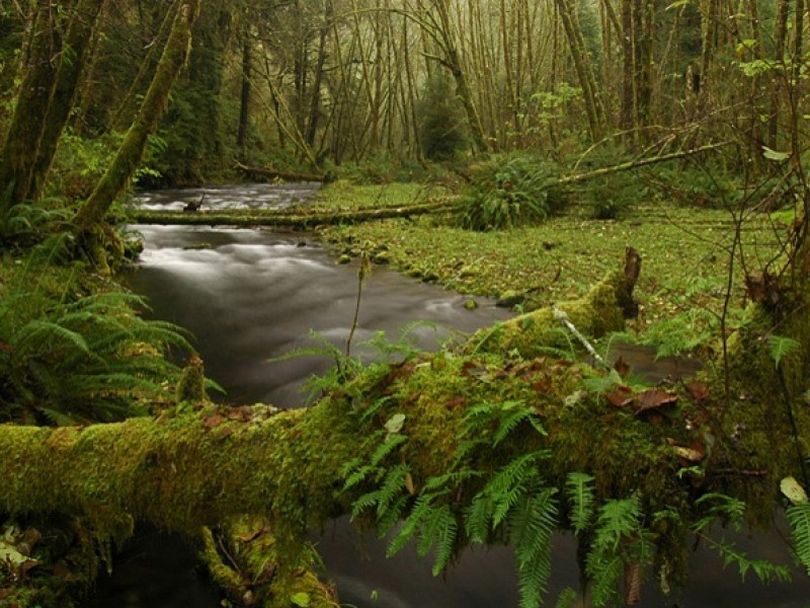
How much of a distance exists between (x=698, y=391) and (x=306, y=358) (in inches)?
200

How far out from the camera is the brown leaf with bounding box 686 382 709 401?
89.1 inches

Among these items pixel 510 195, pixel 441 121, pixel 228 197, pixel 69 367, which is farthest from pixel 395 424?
pixel 441 121

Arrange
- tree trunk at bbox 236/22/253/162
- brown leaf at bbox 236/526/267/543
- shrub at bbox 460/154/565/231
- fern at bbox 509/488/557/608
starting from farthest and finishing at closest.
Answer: tree trunk at bbox 236/22/253/162 → shrub at bbox 460/154/565/231 → brown leaf at bbox 236/526/267/543 → fern at bbox 509/488/557/608

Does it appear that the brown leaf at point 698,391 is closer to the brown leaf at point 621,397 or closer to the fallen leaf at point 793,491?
the brown leaf at point 621,397

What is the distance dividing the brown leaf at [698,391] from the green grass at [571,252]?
4.45m

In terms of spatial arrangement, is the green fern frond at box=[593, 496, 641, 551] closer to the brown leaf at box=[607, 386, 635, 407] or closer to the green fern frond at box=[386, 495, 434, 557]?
the brown leaf at box=[607, 386, 635, 407]

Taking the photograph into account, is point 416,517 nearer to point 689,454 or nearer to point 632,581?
point 632,581

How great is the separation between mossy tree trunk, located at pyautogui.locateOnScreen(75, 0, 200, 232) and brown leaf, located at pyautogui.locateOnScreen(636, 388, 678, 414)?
7.41m

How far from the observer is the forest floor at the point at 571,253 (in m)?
7.80

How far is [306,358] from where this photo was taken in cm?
688

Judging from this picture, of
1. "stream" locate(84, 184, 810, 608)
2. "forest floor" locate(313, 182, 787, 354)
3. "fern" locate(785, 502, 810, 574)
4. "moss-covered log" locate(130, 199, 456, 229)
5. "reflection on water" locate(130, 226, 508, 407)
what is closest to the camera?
"fern" locate(785, 502, 810, 574)

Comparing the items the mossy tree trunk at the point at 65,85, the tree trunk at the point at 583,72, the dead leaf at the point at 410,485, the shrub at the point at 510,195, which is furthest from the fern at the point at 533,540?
the tree trunk at the point at 583,72

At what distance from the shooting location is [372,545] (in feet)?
13.1

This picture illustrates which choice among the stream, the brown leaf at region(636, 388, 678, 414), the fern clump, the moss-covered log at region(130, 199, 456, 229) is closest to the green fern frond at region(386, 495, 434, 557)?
the stream
